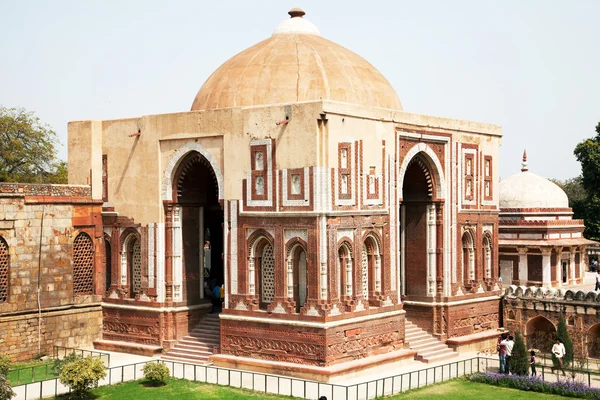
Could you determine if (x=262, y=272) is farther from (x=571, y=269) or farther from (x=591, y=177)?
(x=591, y=177)

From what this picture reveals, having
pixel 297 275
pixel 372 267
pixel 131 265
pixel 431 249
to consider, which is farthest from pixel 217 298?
pixel 431 249

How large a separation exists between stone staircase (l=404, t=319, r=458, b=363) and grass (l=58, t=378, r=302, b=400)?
581 cm

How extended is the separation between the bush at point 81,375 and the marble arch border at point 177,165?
5776mm

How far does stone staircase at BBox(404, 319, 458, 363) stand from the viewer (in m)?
25.3

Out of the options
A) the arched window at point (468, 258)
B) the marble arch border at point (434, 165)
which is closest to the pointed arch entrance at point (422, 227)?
the marble arch border at point (434, 165)

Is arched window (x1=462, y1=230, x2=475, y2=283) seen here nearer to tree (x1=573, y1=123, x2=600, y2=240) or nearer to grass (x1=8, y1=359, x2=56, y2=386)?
grass (x1=8, y1=359, x2=56, y2=386)

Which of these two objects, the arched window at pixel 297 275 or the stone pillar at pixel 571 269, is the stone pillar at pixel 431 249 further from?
the stone pillar at pixel 571 269

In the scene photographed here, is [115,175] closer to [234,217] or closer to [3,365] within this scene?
[234,217]

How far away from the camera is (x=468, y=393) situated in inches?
861

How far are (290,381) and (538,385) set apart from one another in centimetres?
610

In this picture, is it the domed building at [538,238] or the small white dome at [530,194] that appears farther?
the small white dome at [530,194]

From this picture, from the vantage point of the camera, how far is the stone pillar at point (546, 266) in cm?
3406

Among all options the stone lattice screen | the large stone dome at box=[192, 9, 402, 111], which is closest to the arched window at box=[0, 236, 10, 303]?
the stone lattice screen

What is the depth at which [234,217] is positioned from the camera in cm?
2383
